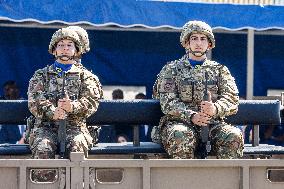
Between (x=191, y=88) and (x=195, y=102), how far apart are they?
11 centimetres

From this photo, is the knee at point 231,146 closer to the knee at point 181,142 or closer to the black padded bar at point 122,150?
the knee at point 181,142

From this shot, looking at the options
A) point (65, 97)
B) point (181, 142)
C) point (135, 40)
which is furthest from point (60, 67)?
point (135, 40)

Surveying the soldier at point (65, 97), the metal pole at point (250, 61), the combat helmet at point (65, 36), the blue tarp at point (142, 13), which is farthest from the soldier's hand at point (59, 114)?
the metal pole at point (250, 61)

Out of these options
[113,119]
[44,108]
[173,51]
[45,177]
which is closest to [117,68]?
[173,51]

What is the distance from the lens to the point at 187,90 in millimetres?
5188

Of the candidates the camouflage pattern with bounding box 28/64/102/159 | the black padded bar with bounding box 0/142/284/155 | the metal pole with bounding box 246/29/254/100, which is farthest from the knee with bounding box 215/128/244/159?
the metal pole with bounding box 246/29/254/100

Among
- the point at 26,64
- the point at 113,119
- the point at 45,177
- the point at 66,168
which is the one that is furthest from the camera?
the point at 26,64

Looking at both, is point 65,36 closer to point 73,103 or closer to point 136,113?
point 73,103

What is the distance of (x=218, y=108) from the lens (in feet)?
16.3

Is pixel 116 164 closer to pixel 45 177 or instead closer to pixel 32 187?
pixel 32 187

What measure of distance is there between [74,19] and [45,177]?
13.8 ft

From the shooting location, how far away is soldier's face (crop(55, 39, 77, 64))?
17.1ft

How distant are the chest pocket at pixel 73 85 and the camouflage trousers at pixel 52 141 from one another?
244 mm

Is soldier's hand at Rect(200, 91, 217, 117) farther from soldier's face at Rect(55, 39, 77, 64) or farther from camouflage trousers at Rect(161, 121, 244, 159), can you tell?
soldier's face at Rect(55, 39, 77, 64)
